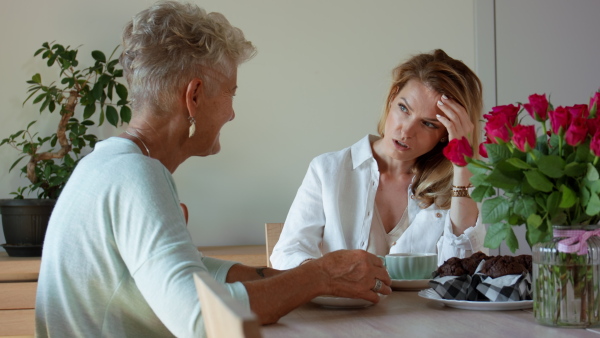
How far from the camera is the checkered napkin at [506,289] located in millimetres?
1355

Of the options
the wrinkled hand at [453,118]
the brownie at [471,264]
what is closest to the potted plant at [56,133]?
the wrinkled hand at [453,118]

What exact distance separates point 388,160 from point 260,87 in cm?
111

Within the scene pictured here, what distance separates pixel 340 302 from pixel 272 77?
2093mm

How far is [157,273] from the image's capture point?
1.17 meters

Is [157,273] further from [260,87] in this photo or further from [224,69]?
[260,87]

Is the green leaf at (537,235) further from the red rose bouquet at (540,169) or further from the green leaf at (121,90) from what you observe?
the green leaf at (121,90)

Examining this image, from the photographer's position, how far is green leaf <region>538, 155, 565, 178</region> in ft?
3.69

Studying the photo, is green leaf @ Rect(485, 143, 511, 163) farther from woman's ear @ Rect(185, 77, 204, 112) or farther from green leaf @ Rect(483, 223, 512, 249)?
woman's ear @ Rect(185, 77, 204, 112)

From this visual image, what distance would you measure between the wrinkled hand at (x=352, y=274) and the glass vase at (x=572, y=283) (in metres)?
0.34

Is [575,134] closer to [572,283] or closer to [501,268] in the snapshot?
[572,283]

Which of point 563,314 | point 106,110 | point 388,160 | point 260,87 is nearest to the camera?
point 563,314

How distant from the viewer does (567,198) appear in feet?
3.66

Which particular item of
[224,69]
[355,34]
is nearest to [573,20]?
[355,34]

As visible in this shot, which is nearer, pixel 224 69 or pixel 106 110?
pixel 224 69
